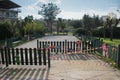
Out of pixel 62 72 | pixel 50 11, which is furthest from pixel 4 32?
pixel 50 11

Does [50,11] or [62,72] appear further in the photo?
[50,11]

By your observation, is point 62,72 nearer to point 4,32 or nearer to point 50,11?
point 4,32

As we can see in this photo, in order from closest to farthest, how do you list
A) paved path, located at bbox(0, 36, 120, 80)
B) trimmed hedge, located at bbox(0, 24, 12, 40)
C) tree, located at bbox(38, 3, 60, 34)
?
paved path, located at bbox(0, 36, 120, 80), trimmed hedge, located at bbox(0, 24, 12, 40), tree, located at bbox(38, 3, 60, 34)

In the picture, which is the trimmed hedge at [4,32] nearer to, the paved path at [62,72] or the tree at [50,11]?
the paved path at [62,72]

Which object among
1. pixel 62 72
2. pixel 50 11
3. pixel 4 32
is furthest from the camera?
pixel 50 11

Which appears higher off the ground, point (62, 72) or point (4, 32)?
point (4, 32)

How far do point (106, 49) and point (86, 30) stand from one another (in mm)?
36484

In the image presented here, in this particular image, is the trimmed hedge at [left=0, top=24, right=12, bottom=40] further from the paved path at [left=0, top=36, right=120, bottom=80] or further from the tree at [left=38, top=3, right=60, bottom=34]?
the tree at [left=38, top=3, right=60, bottom=34]

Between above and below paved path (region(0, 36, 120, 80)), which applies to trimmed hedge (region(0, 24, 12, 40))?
above

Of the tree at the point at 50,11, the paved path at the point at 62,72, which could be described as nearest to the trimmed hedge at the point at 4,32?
the paved path at the point at 62,72

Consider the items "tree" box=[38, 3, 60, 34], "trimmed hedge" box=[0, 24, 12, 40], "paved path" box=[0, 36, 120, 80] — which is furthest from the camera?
"tree" box=[38, 3, 60, 34]

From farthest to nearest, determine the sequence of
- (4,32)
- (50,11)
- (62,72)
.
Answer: (50,11)
(4,32)
(62,72)

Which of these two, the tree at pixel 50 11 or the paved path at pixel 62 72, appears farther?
the tree at pixel 50 11

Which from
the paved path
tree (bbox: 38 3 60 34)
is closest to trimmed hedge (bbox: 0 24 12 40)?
the paved path
